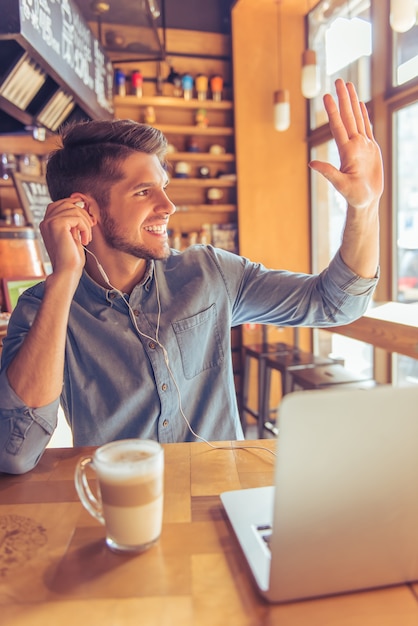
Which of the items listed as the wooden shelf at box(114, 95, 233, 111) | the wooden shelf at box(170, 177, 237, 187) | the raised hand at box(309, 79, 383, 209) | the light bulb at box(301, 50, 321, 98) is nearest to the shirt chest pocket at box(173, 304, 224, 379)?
the raised hand at box(309, 79, 383, 209)

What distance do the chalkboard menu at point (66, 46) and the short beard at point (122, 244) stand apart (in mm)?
1063

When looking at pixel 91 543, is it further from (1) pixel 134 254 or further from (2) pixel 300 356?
(2) pixel 300 356

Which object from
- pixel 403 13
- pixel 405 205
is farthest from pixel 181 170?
pixel 403 13

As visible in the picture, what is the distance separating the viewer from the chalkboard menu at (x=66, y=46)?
1882 millimetres

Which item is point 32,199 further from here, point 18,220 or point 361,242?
point 361,242

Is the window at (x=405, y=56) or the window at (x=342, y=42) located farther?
the window at (x=342, y=42)

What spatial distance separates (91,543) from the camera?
0.62 meters

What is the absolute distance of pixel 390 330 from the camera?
1.90 metres

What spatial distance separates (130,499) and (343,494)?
0.26 meters

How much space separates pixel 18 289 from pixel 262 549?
80.0 inches

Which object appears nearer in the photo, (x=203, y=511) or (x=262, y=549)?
(x=262, y=549)

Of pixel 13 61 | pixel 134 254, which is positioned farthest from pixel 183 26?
pixel 134 254

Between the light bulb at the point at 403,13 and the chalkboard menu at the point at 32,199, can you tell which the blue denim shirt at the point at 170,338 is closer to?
the light bulb at the point at 403,13

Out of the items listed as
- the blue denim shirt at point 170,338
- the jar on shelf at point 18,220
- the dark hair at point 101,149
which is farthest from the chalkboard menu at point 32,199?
the blue denim shirt at point 170,338
